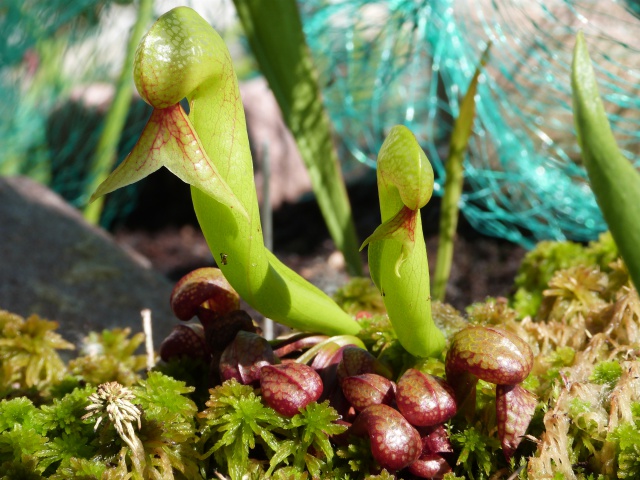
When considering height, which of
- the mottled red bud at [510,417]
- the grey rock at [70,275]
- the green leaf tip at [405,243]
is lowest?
the grey rock at [70,275]

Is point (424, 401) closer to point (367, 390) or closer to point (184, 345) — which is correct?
point (367, 390)

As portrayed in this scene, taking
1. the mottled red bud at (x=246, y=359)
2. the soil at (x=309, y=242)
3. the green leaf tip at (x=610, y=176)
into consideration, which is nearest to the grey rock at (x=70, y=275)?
the soil at (x=309, y=242)

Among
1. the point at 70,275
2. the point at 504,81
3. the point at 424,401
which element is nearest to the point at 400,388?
the point at 424,401

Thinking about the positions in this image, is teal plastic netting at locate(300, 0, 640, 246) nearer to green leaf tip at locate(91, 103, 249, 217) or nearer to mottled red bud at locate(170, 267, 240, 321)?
mottled red bud at locate(170, 267, 240, 321)

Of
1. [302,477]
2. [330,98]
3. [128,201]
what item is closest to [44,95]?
[128,201]

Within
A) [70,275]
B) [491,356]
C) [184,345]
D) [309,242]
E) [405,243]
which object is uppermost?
[405,243]

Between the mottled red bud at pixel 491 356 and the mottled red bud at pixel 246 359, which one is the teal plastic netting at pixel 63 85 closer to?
the mottled red bud at pixel 246 359
